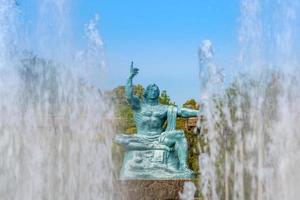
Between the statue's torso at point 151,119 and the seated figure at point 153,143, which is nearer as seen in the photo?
the seated figure at point 153,143

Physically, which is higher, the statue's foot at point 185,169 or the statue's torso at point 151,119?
the statue's torso at point 151,119

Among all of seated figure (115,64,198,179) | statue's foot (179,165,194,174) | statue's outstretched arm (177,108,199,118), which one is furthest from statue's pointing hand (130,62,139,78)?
statue's foot (179,165,194,174)

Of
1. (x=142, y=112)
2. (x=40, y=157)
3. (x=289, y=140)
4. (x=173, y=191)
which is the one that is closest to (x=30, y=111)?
(x=40, y=157)

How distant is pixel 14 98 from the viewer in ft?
44.9

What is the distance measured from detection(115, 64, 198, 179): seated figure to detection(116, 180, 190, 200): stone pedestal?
1.29 feet

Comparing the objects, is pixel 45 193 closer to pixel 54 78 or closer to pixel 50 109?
pixel 50 109

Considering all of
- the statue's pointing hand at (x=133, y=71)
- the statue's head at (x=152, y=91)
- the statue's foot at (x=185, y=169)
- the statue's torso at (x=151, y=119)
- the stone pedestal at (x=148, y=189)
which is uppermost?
the statue's pointing hand at (x=133, y=71)

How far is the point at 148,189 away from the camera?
404 inches

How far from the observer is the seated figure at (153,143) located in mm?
10969

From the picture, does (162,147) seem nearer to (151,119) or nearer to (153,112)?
(151,119)

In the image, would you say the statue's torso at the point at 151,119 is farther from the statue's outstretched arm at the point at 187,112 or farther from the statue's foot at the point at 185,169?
the statue's foot at the point at 185,169

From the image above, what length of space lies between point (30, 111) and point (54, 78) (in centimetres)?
480

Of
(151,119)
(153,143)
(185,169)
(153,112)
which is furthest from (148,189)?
(153,112)

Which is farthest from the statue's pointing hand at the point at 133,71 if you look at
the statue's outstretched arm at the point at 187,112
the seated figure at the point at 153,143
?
the statue's outstretched arm at the point at 187,112
